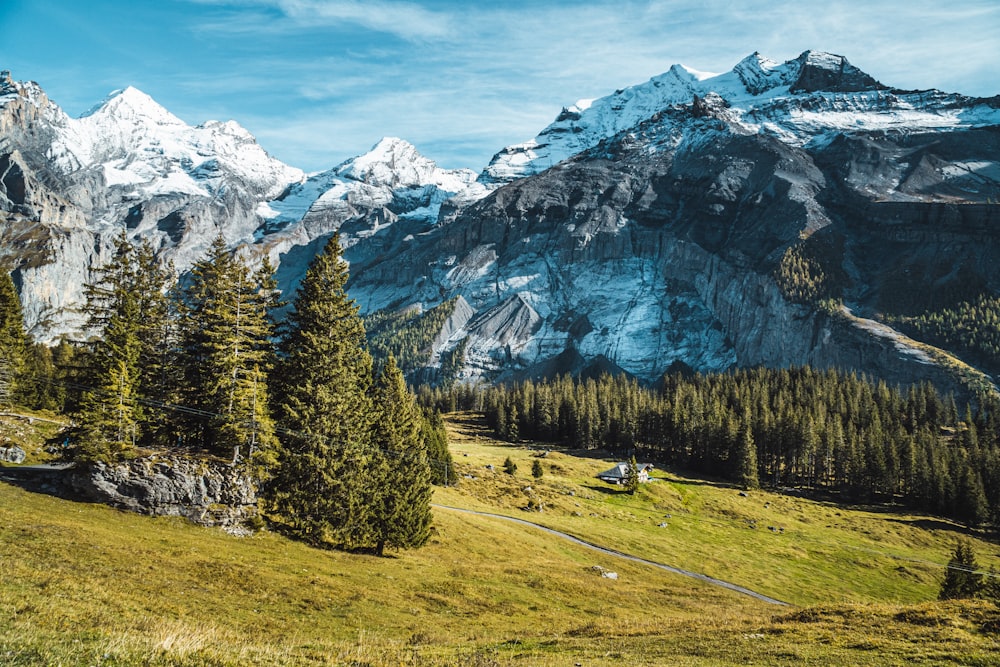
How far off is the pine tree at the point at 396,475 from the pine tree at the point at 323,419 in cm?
125

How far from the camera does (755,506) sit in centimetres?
9869

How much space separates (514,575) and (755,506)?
71953 mm

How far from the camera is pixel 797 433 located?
121125 mm

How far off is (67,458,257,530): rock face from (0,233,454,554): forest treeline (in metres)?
1.13

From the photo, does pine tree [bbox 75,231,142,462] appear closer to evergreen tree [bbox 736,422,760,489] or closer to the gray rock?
the gray rock

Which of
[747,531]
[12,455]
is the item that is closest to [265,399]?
[12,455]

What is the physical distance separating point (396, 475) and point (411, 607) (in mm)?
11849

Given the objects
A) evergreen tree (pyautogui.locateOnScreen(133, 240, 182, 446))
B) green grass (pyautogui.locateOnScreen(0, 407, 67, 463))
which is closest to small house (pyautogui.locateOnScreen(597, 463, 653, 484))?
evergreen tree (pyautogui.locateOnScreen(133, 240, 182, 446))

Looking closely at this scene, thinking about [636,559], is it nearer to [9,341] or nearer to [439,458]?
[439,458]

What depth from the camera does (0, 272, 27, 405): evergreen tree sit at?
58.7 meters

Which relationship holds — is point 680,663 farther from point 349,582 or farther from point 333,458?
point 333,458

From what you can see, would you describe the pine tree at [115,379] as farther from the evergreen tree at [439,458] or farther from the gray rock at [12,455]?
the evergreen tree at [439,458]

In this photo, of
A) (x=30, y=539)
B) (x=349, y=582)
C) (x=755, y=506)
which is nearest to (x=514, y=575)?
(x=349, y=582)

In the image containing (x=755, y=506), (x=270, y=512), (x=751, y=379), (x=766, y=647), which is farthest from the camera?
(x=751, y=379)
